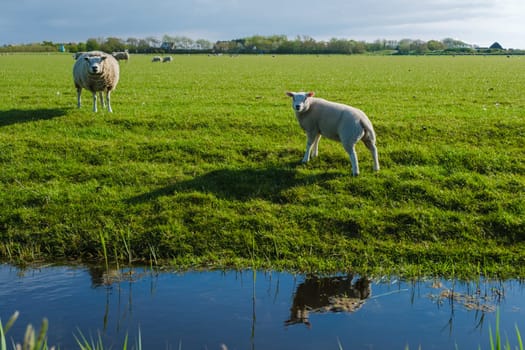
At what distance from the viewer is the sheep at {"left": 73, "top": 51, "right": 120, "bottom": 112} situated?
16.3 meters

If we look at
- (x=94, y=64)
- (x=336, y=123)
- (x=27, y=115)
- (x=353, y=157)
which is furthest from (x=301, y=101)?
(x=27, y=115)

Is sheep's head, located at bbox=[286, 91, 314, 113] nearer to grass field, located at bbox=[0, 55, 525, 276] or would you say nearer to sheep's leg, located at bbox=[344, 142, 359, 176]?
sheep's leg, located at bbox=[344, 142, 359, 176]

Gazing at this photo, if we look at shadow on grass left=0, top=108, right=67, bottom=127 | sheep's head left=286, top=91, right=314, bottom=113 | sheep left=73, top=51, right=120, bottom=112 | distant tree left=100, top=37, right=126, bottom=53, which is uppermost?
distant tree left=100, top=37, right=126, bottom=53

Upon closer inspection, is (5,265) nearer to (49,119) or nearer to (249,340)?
(249,340)

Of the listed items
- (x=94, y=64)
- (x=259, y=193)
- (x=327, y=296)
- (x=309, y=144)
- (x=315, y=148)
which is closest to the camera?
(x=327, y=296)

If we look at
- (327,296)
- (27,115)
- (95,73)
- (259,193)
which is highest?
(95,73)

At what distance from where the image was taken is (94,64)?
16.2 meters

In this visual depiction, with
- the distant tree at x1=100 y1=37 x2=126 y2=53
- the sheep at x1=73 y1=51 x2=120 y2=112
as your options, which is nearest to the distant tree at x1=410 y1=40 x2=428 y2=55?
the distant tree at x1=100 y1=37 x2=126 y2=53

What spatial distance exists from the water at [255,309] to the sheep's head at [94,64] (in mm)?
8727

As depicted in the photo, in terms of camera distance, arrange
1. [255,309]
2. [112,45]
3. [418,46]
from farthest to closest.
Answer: [418,46] → [112,45] → [255,309]

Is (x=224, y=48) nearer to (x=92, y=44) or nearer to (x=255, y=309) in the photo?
(x=92, y=44)

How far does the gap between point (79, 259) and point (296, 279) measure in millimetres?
3750

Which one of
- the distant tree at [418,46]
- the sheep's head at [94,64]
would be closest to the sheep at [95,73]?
the sheep's head at [94,64]

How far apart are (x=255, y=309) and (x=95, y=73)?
449 inches
